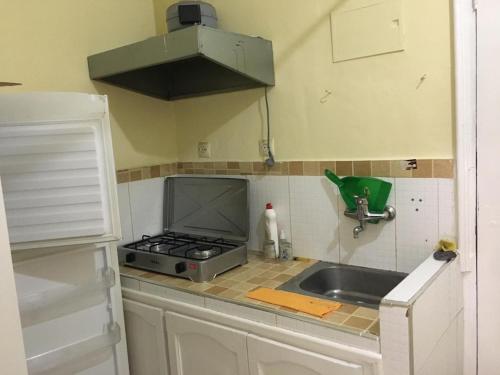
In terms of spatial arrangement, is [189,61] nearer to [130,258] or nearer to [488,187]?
[130,258]

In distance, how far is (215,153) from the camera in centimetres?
219

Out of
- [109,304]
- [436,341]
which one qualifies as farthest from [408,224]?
[109,304]

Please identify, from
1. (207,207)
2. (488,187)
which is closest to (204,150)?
(207,207)

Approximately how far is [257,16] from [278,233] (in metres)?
1.00

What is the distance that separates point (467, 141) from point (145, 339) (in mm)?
1476

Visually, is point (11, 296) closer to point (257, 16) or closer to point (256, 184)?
point (256, 184)

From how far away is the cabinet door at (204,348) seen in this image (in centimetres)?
147

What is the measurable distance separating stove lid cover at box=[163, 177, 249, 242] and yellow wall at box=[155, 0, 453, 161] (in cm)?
17

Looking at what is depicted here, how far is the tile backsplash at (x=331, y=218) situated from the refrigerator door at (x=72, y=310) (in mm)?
459

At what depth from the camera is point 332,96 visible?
1.76m

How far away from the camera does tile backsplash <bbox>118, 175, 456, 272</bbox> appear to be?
157 centimetres

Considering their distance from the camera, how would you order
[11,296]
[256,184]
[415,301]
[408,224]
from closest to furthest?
[11,296]
[415,301]
[408,224]
[256,184]

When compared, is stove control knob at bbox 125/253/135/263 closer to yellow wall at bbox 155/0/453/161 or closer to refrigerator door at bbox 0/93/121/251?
refrigerator door at bbox 0/93/121/251

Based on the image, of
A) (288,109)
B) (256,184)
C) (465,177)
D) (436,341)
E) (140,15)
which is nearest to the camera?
(436,341)
